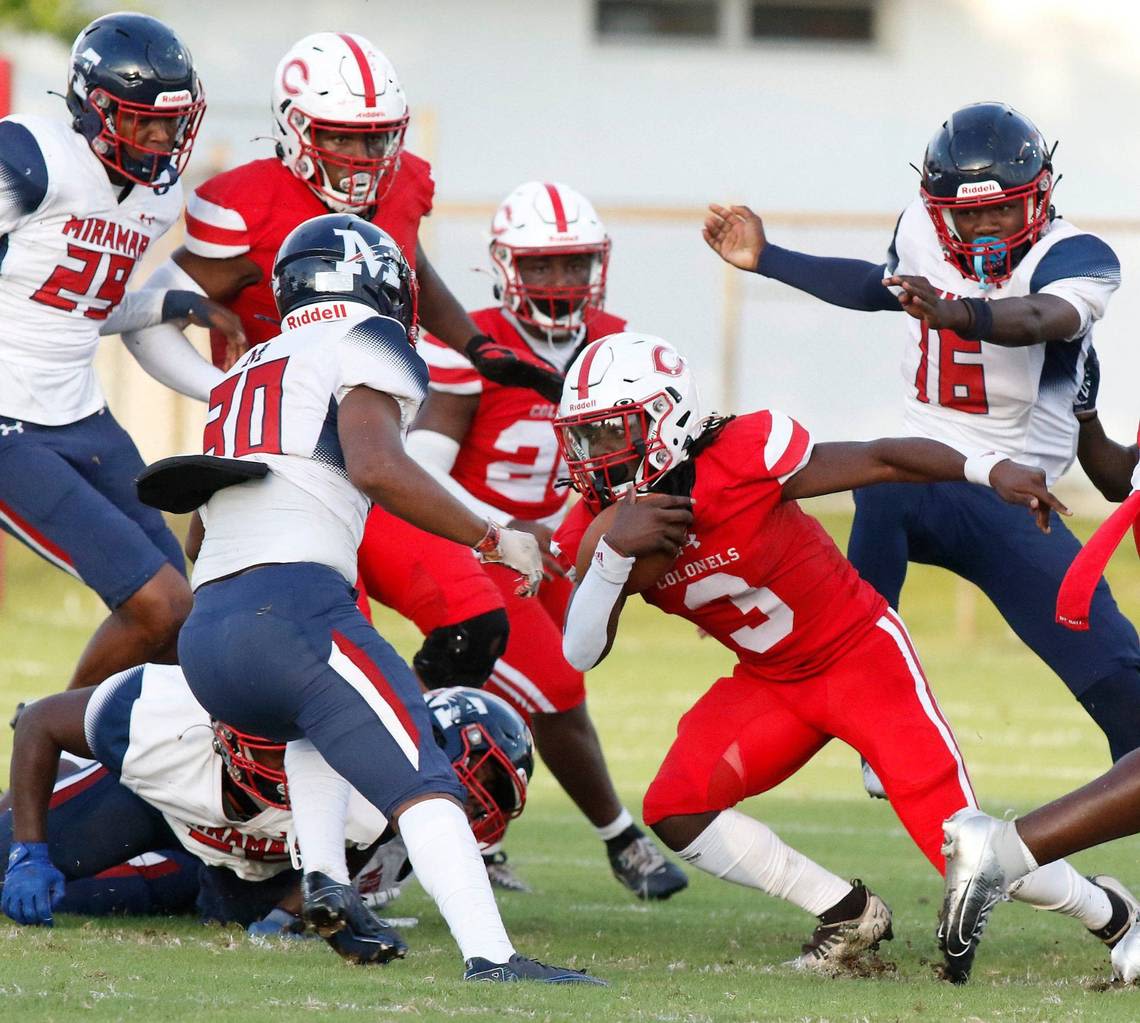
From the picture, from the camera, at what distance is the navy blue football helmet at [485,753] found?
474cm

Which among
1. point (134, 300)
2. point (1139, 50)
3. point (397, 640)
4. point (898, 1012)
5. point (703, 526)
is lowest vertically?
point (397, 640)

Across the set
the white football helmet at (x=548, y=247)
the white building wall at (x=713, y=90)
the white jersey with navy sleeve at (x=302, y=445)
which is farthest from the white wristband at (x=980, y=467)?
the white building wall at (x=713, y=90)

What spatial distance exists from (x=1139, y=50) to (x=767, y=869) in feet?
49.8

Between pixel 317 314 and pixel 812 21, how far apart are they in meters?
14.6

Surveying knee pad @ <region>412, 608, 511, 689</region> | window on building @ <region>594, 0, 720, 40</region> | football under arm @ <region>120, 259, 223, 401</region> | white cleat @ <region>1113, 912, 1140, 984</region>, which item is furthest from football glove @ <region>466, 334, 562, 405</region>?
window on building @ <region>594, 0, 720, 40</region>

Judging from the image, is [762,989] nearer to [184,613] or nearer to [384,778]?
[384,778]

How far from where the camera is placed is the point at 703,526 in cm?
458

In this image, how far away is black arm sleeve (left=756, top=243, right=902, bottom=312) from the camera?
5.48 m

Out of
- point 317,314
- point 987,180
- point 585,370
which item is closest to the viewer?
point 317,314

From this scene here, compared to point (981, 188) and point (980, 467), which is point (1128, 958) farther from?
point (981, 188)

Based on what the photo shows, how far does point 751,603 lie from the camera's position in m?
4.70

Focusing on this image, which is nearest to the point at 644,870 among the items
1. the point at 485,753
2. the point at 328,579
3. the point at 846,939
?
the point at 485,753

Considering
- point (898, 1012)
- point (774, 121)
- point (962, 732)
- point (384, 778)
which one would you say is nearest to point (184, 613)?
point (384, 778)

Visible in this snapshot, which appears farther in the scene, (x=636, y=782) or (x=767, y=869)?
(x=636, y=782)
